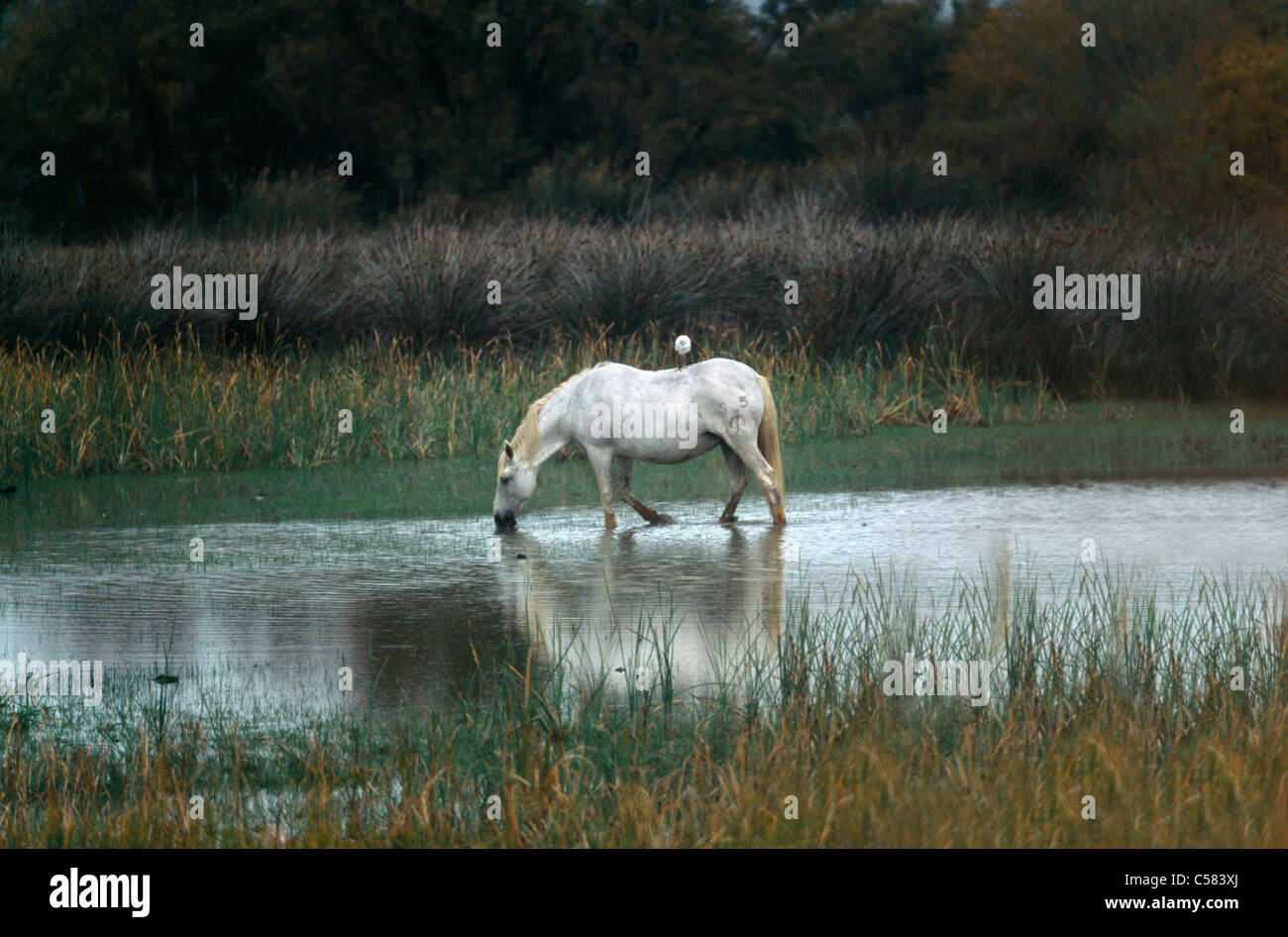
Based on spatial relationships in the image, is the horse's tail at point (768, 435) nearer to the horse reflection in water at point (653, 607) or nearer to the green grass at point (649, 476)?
the horse reflection in water at point (653, 607)

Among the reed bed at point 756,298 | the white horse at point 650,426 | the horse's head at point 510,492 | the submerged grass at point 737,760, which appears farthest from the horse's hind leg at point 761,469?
the reed bed at point 756,298

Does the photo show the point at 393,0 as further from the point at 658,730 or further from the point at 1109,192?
the point at 658,730

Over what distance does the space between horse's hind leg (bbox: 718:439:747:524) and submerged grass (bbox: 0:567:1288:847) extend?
579 cm

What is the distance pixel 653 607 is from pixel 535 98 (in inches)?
2084

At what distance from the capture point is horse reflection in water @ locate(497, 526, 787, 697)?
8328 mm

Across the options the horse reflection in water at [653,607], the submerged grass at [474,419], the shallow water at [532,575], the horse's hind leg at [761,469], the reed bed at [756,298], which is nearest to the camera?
the horse reflection in water at [653,607]

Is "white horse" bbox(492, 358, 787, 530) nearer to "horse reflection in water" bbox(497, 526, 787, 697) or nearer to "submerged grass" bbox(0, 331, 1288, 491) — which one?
"horse reflection in water" bbox(497, 526, 787, 697)

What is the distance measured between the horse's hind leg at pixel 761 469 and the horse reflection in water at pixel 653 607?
1.05ft

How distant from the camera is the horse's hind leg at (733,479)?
14.4 meters

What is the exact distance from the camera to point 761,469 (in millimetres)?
14227

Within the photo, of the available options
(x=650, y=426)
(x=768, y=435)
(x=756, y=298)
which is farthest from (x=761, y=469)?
(x=756, y=298)

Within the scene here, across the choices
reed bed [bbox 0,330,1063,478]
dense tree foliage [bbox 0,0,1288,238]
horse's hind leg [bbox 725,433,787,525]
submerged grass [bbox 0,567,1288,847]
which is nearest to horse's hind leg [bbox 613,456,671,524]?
horse's hind leg [bbox 725,433,787,525]

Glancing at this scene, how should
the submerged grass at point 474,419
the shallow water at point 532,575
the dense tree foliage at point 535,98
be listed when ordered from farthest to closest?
the dense tree foliage at point 535,98 → the submerged grass at point 474,419 → the shallow water at point 532,575

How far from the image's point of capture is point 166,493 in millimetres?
17188
